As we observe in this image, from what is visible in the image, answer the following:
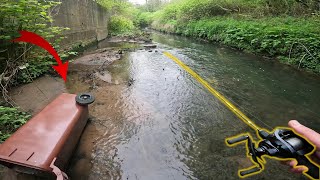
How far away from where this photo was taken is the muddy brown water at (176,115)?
3.40 meters

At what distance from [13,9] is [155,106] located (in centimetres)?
345

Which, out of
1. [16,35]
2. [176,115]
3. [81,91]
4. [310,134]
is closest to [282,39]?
[176,115]

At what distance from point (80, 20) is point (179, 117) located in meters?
9.76

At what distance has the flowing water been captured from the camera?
3.39 meters

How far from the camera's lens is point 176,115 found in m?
5.01

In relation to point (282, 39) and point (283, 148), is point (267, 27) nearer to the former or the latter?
point (282, 39)

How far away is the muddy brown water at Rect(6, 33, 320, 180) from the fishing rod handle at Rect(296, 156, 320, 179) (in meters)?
1.93

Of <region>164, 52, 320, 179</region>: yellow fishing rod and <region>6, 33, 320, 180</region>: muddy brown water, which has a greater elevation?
<region>164, 52, 320, 179</region>: yellow fishing rod

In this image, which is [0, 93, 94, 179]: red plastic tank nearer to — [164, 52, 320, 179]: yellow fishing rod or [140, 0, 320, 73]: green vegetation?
[164, 52, 320, 179]: yellow fishing rod

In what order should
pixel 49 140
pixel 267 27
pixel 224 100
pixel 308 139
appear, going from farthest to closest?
pixel 267 27 < pixel 224 100 < pixel 49 140 < pixel 308 139

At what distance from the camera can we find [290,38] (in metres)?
8.98

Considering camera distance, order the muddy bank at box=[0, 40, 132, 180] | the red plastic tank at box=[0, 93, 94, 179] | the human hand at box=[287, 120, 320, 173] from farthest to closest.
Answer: the muddy bank at box=[0, 40, 132, 180]
the red plastic tank at box=[0, 93, 94, 179]
the human hand at box=[287, 120, 320, 173]

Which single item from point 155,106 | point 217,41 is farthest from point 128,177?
point 217,41

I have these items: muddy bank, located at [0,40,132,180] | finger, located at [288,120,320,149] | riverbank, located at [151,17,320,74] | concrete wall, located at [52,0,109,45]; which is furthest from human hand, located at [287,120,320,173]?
concrete wall, located at [52,0,109,45]
